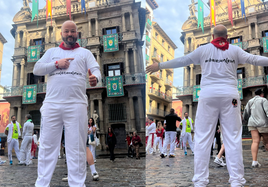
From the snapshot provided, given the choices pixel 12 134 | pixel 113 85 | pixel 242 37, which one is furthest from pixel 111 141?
pixel 242 37

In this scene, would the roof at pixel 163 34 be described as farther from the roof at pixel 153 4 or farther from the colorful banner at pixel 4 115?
the colorful banner at pixel 4 115

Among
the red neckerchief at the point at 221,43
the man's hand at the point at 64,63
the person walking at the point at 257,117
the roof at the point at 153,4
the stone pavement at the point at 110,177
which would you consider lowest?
the stone pavement at the point at 110,177

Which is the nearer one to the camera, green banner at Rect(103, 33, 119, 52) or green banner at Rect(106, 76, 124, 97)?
green banner at Rect(106, 76, 124, 97)

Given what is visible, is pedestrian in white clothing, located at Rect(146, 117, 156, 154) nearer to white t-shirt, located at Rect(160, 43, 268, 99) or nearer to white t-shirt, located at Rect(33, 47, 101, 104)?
white t-shirt, located at Rect(160, 43, 268, 99)

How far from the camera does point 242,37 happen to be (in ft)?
22.1

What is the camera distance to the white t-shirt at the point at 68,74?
2.20 metres

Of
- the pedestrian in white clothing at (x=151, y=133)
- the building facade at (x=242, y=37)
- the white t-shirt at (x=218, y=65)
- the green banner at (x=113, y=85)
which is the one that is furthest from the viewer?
the green banner at (x=113, y=85)

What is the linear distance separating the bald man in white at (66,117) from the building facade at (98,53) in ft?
2.45

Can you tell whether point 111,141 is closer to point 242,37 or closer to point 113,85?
point 113,85

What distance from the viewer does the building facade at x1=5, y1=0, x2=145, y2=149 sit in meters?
4.31

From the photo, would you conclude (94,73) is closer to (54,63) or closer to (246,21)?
(54,63)

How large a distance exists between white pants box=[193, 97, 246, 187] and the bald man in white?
3.03ft

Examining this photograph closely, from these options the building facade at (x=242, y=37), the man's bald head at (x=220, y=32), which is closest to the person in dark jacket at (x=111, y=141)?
the building facade at (x=242, y=37)

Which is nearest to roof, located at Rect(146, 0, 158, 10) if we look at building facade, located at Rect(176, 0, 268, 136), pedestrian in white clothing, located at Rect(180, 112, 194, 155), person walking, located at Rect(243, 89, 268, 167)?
building facade, located at Rect(176, 0, 268, 136)
